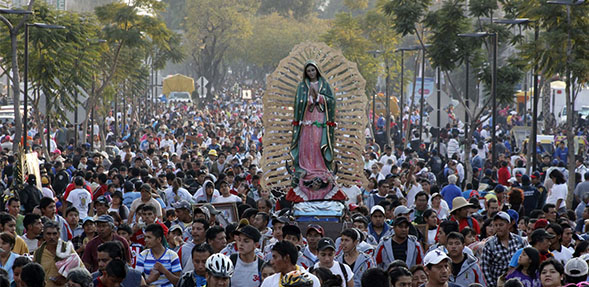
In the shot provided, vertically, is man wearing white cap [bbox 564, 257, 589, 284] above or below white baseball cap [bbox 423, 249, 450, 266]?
below

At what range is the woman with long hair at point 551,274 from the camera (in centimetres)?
1001

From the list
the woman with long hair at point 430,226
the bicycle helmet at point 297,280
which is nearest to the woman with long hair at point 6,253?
the bicycle helmet at point 297,280

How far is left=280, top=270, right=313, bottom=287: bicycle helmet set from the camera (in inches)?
317

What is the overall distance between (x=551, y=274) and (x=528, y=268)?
970mm

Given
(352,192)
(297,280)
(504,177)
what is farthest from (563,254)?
(504,177)

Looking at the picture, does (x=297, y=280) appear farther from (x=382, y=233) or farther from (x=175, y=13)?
(x=175, y=13)

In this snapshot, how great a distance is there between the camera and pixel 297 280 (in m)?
8.07

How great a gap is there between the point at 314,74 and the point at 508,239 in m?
5.87

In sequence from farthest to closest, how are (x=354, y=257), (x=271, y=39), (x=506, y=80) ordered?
(x=271, y=39)
(x=506, y=80)
(x=354, y=257)

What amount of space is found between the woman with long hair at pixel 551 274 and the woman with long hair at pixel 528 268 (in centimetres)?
78

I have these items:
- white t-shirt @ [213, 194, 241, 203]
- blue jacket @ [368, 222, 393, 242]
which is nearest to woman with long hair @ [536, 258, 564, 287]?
blue jacket @ [368, 222, 393, 242]

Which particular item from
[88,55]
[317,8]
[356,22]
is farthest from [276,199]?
[317,8]

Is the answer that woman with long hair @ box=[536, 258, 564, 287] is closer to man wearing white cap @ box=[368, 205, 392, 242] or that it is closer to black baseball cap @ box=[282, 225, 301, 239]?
black baseball cap @ box=[282, 225, 301, 239]

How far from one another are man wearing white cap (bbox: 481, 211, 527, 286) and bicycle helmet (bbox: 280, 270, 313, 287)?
14.8ft
